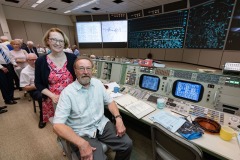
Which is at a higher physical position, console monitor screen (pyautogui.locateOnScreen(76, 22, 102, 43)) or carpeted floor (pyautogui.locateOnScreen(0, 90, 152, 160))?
console monitor screen (pyautogui.locateOnScreen(76, 22, 102, 43))

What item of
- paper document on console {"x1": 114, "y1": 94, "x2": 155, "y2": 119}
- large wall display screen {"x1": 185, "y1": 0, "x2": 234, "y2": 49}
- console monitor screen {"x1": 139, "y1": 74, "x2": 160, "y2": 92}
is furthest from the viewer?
large wall display screen {"x1": 185, "y1": 0, "x2": 234, "y2": 49}

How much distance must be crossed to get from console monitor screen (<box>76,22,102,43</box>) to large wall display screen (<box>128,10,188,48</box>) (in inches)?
81.5

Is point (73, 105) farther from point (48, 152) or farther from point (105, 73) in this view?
point (105, 73)

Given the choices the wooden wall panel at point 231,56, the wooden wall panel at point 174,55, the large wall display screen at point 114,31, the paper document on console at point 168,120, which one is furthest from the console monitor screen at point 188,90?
the large wall display screen at point 114,31

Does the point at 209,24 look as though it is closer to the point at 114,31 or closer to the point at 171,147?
the point at 114,31

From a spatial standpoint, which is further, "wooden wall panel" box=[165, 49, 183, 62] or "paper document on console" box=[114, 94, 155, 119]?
"wooden wall panel" box=[165, 49, 183, 62]

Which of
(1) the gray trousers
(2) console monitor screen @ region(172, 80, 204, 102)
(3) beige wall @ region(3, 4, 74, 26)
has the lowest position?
(1) the gray trousers

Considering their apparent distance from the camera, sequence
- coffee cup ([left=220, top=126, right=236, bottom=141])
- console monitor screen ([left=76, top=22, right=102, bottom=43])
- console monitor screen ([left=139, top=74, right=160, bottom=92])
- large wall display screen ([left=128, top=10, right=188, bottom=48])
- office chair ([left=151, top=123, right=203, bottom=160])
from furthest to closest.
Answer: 1. console monitor screen ([left=76, top=22, right=102, bottom=43])
2. large wall display screen ([left=128, top=10, right=188, bottom=48])
3. console monitor screen ([left=139, top=74, right=160, bottom=92])
4. coffee cup ([left=220, top=126, right=236, bottom=141])
5. office chair ([left=151, top=123, right=203, bottom=160])

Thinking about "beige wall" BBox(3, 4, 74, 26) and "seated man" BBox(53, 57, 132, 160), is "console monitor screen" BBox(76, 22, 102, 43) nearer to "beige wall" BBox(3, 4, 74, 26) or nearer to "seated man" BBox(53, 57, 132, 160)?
"beige wall" BBox(3, 4, 74, 26)

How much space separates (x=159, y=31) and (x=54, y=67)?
266 inches

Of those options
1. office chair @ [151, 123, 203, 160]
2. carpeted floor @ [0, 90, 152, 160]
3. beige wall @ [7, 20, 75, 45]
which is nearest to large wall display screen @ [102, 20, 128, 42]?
beige wall @ [7, 20, 75, 45]

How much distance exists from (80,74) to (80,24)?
8.44 metres

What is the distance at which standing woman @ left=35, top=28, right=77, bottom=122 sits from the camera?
132 cm

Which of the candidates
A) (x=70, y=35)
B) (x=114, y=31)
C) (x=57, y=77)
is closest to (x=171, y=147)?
(x=57, y=77)
